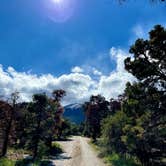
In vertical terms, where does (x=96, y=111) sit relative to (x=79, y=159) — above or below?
above

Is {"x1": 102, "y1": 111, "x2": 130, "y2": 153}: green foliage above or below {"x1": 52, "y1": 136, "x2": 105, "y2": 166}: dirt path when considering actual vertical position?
above

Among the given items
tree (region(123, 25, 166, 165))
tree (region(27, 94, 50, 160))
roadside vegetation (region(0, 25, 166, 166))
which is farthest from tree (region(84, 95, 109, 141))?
tree (region(123, 25, 166, 165))

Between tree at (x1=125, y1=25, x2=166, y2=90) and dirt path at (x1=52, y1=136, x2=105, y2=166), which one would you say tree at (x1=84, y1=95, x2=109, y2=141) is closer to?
dirt path at (x1=52, y1=136, x2=105, y2=166)

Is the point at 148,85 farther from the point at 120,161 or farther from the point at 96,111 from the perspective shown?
the point at 96,111

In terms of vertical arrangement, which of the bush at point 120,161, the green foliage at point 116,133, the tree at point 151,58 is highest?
the tree at point 151,58

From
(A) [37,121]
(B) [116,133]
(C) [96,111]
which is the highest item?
(C) [96,111]

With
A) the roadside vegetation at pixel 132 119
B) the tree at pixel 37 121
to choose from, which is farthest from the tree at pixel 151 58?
the tree at pixel 37 121

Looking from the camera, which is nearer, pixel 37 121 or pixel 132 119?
pixel 132 119

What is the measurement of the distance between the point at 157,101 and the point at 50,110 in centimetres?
2257

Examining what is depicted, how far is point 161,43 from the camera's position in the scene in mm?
22156

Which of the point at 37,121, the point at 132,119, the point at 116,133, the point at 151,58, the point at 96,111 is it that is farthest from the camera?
the point at 96,111


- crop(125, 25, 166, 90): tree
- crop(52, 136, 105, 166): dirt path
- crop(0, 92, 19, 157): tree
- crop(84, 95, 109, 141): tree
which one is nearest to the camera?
crop(125, 25, 166, 90): tree

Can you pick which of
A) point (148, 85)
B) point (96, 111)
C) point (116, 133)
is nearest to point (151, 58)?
point (148, 85)

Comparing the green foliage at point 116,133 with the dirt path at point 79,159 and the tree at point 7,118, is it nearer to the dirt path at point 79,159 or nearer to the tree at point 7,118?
the dirt path at point 79,159
